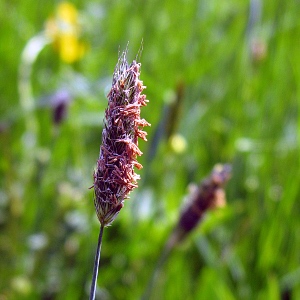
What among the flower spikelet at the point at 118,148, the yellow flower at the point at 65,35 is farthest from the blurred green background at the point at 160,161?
the flower spikelet at the point at 118,148

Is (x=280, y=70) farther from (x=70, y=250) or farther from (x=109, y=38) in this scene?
(x=70, y=250)

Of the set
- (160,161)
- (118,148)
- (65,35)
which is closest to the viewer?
(118,148)

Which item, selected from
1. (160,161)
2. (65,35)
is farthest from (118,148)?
(65,35)

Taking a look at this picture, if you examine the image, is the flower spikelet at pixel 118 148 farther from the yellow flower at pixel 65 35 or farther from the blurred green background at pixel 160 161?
the yellow flower at pixel 65 35

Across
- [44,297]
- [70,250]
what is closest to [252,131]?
[70,250]

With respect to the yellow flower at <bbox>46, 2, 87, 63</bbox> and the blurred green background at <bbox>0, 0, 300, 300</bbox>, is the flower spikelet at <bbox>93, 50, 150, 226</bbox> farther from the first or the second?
the yellow flower at <bbox>46, 2, 87, 63</bbox>

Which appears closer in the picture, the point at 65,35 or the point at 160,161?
the point at 160,161

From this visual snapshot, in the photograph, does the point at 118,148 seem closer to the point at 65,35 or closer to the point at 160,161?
the point at 160,161
